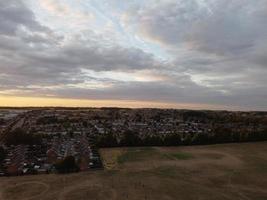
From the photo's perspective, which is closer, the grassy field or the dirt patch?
the dirt patch

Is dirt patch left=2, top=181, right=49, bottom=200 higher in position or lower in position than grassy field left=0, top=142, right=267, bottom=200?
lower

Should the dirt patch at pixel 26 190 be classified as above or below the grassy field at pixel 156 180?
below

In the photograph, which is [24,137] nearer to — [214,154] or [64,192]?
[64,192]

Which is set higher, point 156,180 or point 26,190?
point 156,180

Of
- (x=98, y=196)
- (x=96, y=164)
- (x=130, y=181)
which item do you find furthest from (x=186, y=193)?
(x=96, y=164)

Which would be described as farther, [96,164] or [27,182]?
[96,164]

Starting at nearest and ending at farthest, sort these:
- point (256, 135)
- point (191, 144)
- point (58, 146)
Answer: point (58, 146) → point (191, 144) → point (256, 135)

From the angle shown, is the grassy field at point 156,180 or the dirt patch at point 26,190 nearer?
the dirt patch at point 26,190

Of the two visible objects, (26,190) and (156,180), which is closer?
(26,190)
